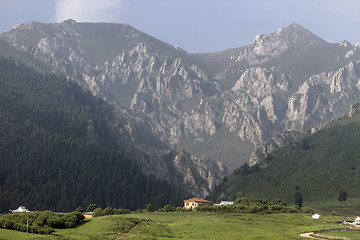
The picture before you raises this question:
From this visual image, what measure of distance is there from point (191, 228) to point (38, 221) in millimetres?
→ 42359

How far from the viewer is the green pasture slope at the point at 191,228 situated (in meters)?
124

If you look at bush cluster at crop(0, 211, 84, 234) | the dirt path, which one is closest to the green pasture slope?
the dirt path

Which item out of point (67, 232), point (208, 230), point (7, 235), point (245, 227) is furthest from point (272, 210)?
point (7, 235)

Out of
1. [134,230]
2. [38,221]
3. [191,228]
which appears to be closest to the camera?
[38,221]

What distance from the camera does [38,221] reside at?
12562 cm

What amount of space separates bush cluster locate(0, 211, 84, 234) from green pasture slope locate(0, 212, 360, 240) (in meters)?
2.91

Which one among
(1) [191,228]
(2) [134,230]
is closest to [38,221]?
(2) [134,230]

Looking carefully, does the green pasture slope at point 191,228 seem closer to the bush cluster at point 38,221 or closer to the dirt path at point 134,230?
the dirt path at point 134,230

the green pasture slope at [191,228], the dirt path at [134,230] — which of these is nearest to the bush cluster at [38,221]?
the green pasture slope at [191,228]

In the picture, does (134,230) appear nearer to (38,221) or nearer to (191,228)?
(191,228)

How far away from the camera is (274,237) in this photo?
128375mm

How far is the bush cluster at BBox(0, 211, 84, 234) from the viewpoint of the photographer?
117625 millimetres

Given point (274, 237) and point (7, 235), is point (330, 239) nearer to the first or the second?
point (274, 237)

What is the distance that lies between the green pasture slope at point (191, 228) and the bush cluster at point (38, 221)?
291 centimetres
